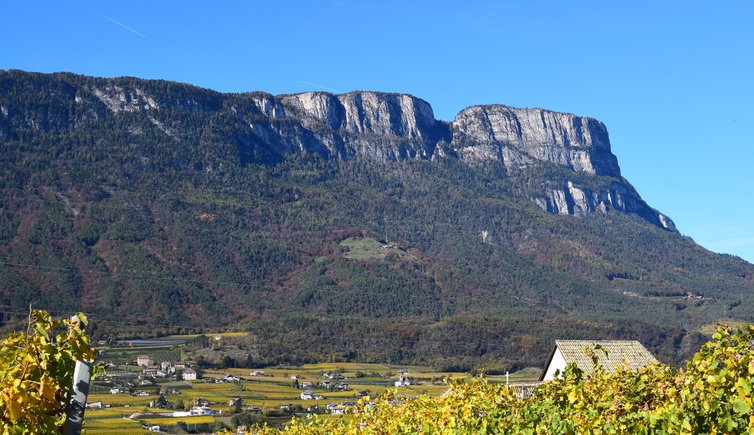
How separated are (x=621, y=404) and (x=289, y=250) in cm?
14255

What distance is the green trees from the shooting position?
231 inches

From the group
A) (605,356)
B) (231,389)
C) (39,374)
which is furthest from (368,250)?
(39,374)

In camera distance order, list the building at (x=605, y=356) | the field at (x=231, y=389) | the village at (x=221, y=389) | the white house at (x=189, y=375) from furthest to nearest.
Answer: the white house at (x=189, y=375) < the field at (x=231, y=389) < the village at (x=221, y=389) < the building at (x=605, y=356)

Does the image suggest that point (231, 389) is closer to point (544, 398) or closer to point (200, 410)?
point (200, 410)

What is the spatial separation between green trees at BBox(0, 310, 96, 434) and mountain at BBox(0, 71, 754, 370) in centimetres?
8818

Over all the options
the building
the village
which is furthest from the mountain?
the building

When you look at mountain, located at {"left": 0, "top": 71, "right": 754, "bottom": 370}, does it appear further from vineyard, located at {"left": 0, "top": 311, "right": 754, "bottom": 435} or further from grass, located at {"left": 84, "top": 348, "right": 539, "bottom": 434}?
vineyard, located at {"left": 0, "top": 311, "right": 754, "bottom": 435}

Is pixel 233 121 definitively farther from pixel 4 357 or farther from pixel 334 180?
pixel 4 357

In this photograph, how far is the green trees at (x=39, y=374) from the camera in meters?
5.88

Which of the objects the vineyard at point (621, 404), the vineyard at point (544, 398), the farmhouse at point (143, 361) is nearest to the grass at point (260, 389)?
the farmhouse at point (143, 361)

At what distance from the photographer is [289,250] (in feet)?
496

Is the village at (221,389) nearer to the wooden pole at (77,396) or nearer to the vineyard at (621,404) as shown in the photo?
the vineyard at (621,404)

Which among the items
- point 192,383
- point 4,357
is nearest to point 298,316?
point 192,383

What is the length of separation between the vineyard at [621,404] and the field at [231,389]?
97.8ft
